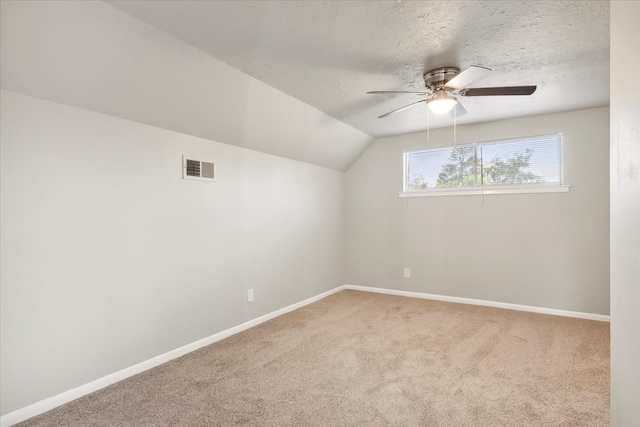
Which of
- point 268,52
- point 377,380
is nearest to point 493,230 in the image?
point 377,380

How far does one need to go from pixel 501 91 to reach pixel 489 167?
196cm

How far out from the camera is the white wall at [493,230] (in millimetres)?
Result: 3582

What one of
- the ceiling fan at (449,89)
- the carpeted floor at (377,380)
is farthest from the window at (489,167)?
the ceiling fan at (449,89)

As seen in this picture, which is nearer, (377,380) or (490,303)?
(377,380)

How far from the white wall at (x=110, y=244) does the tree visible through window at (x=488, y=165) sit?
2267 mm

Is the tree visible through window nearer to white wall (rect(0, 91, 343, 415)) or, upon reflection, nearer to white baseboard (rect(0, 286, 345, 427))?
white wall (rect(0, 91, 343, 415))

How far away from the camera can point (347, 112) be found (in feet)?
11.8

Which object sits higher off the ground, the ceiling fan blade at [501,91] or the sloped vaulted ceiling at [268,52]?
the sloped vaulted ceiling at [268,52]

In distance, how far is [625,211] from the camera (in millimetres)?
913

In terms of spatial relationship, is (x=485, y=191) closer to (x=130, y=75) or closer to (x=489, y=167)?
(x=489, y=167)

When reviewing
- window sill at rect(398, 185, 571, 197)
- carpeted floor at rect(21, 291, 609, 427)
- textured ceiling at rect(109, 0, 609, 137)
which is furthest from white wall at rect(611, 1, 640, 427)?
window sill at rect(398, 185, 571, 197)

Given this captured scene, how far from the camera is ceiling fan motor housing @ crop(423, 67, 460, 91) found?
2527mm

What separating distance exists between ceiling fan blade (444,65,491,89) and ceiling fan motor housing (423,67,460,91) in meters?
0.14

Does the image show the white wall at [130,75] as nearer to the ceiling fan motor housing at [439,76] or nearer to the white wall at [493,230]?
the ceiling fan motor housing at [439,76]
